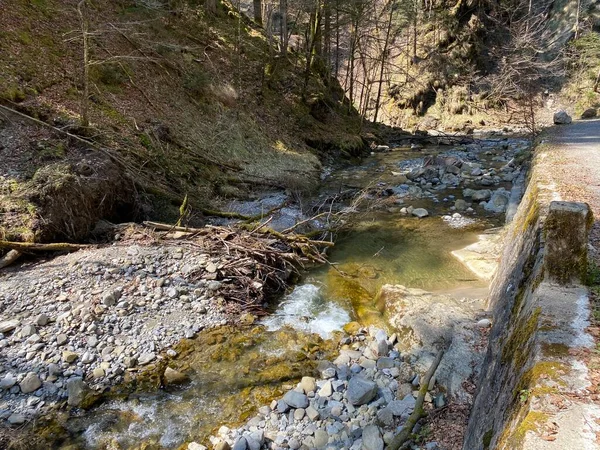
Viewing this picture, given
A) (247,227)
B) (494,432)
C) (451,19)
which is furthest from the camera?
(451,19)

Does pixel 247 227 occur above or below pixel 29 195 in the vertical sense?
below

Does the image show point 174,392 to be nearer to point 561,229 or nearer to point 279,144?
point 561,229

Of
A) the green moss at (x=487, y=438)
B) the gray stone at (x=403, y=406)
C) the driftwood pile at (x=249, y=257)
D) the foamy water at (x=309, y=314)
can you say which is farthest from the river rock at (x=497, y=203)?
the green moss at (x=487, y=438)

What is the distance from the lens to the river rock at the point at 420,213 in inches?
452

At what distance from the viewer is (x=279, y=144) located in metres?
16.3

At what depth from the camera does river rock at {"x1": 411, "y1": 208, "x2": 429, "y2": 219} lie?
11.5 meters

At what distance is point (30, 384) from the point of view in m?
4.66

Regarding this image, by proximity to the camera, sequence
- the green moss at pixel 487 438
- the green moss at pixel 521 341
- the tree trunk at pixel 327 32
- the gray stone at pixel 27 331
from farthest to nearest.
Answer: the tree trunk at pixel 327 32, the gray stone at pixel 27 331, the green moss at pixel 521 341, the green moss at pixel 487 438

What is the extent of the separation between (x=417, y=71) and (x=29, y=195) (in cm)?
3588

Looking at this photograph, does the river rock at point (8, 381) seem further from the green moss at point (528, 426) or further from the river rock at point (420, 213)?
the river rock at point (420, 213)

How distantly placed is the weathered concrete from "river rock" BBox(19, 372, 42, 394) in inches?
192

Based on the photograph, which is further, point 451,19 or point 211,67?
point 451,19

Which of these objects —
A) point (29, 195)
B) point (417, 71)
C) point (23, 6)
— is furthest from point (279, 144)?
point (417, 71)

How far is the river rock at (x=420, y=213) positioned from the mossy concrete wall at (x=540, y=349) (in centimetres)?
699
